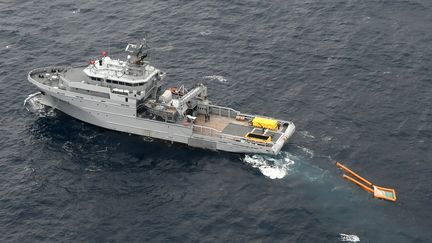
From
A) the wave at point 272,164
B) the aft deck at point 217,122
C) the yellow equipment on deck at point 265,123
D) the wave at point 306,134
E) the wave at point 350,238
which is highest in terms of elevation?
the yellow equipment on deck at point 265,123

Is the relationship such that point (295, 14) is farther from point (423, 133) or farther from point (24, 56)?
point (24, 56)

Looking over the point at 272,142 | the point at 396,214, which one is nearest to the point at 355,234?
the point at 396,214

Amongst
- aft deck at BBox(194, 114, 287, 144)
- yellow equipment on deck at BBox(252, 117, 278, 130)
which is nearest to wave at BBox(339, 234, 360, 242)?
aft deck at BBox(194, 114, 287, 144)

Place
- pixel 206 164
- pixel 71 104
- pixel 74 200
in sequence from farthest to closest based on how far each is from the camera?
pixel 71 104, pixel 206 164, pixel 74 200

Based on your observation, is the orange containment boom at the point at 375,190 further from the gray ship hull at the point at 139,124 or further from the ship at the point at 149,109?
the ship at the point at 149,109


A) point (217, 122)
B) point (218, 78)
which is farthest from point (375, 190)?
point (218, 78)

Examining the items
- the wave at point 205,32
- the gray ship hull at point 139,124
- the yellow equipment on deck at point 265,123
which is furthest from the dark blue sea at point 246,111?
the yellow equipment on deck at point 265,123
